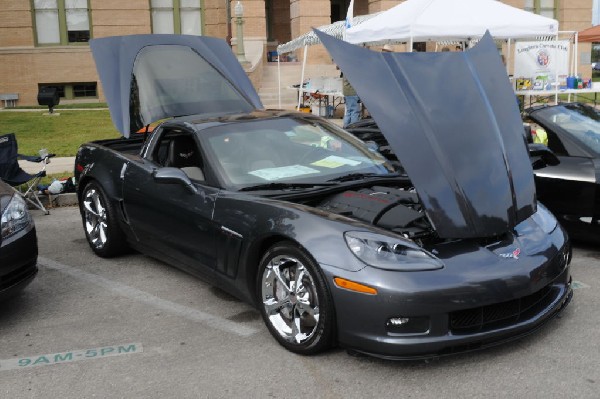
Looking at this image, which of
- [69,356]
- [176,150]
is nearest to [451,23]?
[176,150]

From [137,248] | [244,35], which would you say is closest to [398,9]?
[137,248]

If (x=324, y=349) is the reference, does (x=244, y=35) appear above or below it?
above

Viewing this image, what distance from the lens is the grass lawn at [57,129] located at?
1309cm

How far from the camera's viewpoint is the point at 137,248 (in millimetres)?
5695

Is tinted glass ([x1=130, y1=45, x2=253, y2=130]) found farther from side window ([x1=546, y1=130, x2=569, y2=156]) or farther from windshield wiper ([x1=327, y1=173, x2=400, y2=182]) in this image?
side window ([x1=546, y1=130, x2=569, y2=156])

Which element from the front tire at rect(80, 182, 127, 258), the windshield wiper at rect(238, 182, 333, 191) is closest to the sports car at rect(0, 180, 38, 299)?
the front tire at rect(80, 182, 127, 258)

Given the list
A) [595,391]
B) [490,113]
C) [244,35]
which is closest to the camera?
[595,391]

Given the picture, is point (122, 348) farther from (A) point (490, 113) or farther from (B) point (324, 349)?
(A) point (490, 113)

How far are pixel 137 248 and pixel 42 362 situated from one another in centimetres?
180

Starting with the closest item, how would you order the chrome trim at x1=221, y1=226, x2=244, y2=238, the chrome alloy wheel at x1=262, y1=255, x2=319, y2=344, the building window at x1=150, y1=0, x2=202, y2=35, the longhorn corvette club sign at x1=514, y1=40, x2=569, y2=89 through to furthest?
the chrome alloy wheel at x1=262, y1=255, x2=319, y2=344 < the chrome trim at x1=221, y1=226, x2=244, y2=238 < the longhorn corvette club sign at x1=514, y1=40, x2=569, y2=89 < the building window at x1=150, y1=0, x2=202, y2=35

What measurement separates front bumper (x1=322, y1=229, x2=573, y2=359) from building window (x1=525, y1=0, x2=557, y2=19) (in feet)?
95.4

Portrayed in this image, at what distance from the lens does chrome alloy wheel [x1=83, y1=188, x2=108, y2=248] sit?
6020 mm

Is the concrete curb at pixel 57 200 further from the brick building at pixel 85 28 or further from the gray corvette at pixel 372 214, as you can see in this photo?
the brick building at pixel 85 28

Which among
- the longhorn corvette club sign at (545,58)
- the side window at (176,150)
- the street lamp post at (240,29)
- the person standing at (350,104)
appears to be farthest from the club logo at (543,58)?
the side window at (176,150)
